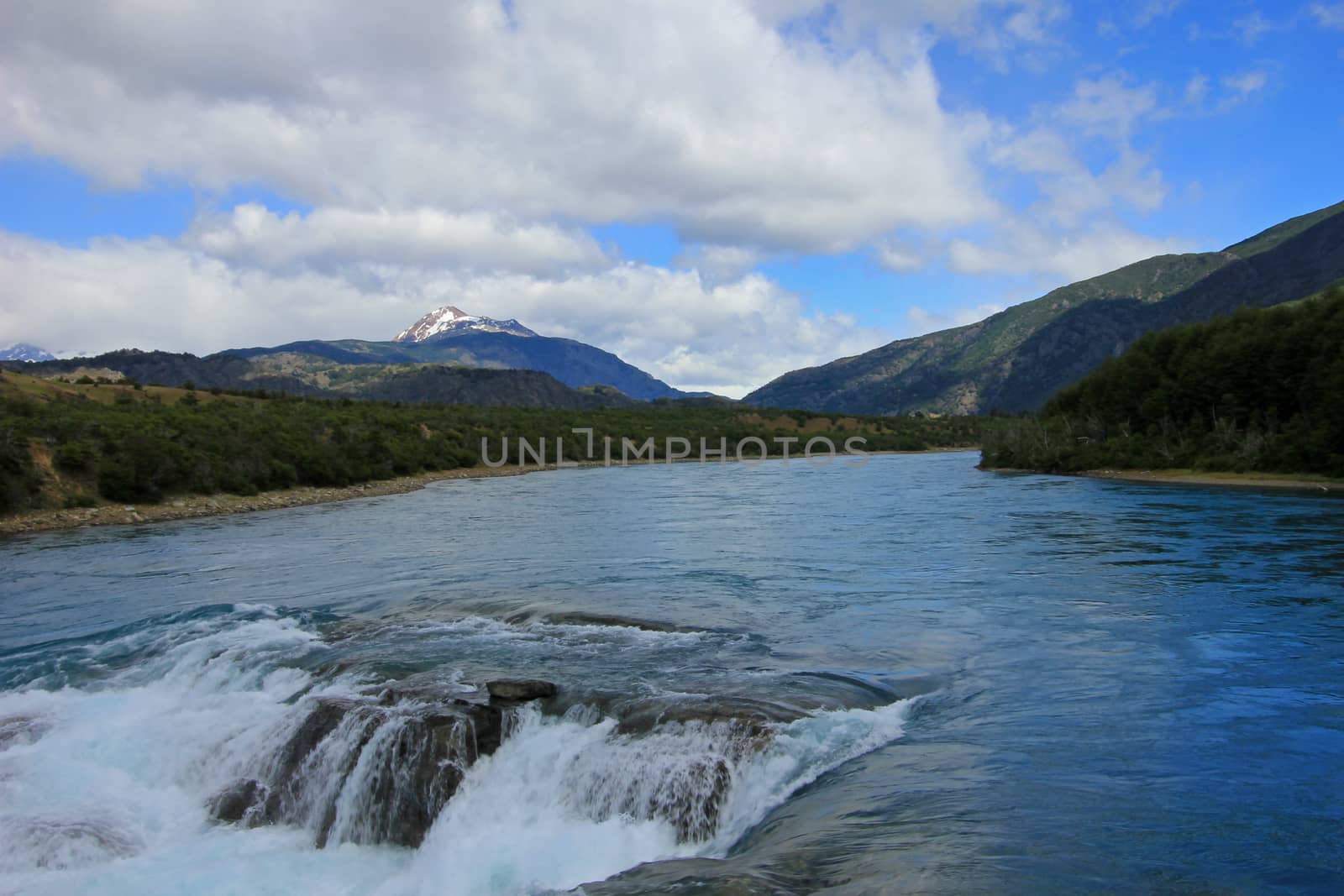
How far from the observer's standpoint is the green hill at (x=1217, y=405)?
56.2m

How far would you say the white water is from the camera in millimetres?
10078

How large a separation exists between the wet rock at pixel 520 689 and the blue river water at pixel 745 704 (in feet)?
1.11

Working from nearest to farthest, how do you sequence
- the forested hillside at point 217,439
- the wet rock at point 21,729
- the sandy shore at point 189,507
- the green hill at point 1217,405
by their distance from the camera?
the wet rock at point 21,729 < the sandy shore at point 189,507 < the forested hillside at point 217,439 < the green hill at point 1217,405

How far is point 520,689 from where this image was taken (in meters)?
12.8

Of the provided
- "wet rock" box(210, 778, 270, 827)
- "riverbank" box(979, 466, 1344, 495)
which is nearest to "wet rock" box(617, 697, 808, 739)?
"wet rock" box(210, 778, 270, 827)

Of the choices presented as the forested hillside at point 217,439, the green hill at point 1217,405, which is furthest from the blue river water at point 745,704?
the green hill at point 1217,405

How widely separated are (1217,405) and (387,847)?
228 feet

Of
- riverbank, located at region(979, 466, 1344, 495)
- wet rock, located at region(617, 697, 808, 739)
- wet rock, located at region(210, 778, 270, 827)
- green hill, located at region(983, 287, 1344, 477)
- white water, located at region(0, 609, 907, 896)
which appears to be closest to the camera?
white water, located at region(0, 609, 907, 896)

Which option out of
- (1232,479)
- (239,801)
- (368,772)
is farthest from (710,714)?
(1232,479)

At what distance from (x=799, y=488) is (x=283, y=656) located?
152ft

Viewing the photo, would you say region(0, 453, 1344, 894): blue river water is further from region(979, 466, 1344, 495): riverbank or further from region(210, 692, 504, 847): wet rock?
region(979, 466, 1344, 495): riverbank

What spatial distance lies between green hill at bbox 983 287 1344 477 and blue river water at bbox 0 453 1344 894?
3383cm

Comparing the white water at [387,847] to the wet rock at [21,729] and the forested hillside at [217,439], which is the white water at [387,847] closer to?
the wet rock at [21,729]

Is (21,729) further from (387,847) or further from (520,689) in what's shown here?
(520,689)
